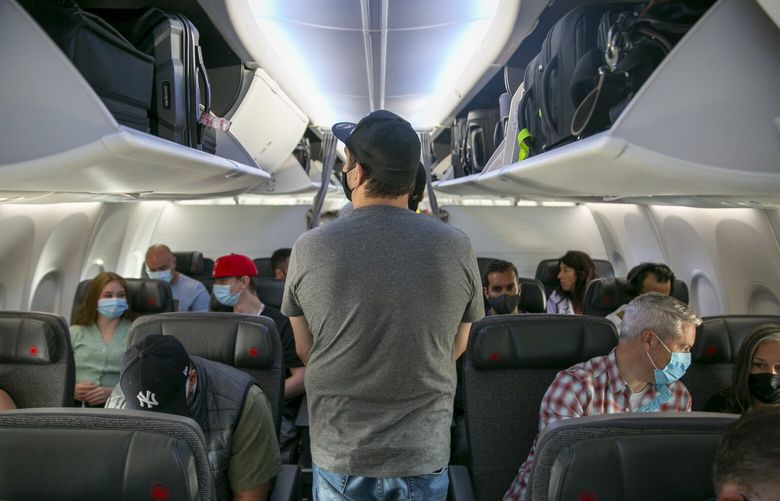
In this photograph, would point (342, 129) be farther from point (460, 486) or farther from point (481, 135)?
point (481, 135)

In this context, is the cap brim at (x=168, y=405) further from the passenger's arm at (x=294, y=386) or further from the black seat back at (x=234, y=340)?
the passenger's arm at (x=294, y=386)

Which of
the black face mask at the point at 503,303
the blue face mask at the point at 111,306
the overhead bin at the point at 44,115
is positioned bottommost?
the black face mask at the point at 503,303

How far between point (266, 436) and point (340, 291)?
0.91 metres

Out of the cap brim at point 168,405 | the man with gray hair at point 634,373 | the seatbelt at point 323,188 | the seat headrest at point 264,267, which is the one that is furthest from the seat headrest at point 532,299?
the seatbelt at point 323,188

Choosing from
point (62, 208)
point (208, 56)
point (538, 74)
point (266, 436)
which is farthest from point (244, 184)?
point (266, 436)

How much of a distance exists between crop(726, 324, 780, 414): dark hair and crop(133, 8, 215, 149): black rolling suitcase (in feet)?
9.31

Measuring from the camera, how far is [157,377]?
2.17 metres

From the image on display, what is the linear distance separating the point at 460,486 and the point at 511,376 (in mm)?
617

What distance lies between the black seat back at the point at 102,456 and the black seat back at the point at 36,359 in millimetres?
1620

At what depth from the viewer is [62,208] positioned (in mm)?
5707

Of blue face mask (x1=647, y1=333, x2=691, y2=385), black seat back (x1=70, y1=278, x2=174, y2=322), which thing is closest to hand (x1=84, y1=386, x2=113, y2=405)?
black seat back (x1=70, y1=278, x2=174, y2=322)

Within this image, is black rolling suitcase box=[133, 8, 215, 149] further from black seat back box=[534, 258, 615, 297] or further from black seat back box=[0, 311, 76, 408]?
black seat back box=[534, 258, 615, 297]

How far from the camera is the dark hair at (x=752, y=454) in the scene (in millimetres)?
1166

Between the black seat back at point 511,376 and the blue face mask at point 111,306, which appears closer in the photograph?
the black seat back at point 511,376
